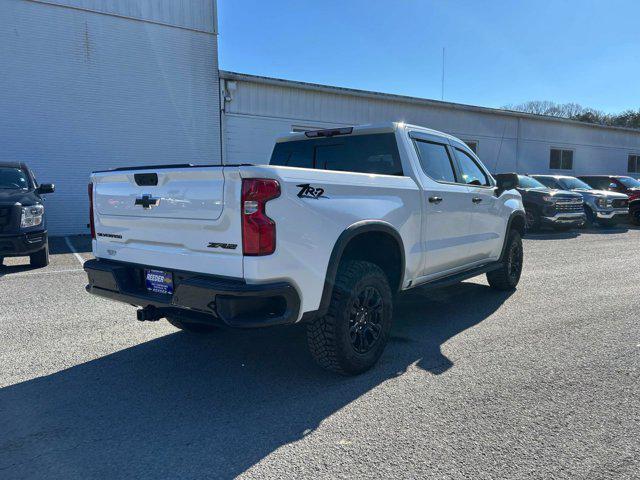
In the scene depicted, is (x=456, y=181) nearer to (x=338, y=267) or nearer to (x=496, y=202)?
(x=496, y=202)

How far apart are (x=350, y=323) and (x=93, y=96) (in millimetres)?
12627

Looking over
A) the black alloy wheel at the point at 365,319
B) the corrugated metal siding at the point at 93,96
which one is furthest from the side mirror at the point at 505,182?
the corrugated metal siding at the point at 93,96

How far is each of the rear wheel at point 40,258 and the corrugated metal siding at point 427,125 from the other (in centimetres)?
734

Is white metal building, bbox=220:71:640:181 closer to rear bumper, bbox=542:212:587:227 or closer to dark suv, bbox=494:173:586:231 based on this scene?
dark suv, bbox=494:173:586:231

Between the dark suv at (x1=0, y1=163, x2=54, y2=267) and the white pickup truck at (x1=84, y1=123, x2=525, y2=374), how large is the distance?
15.2ft

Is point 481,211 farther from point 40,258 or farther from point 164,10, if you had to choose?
point 164,10

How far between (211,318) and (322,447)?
3.61 feet

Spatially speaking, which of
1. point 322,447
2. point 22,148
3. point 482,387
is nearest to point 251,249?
point 322,447

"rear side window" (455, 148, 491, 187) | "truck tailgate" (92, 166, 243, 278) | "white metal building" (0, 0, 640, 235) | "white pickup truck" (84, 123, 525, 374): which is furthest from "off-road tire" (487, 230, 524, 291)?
"white metal building" (0, 0, 640, 235)

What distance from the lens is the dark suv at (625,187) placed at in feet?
53.3

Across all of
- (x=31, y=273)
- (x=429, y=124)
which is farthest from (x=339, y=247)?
(x=429, y=124)

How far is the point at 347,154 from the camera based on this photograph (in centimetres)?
474

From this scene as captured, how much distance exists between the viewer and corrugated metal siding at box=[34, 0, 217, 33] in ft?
43.3

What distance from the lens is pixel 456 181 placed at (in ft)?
16.8
